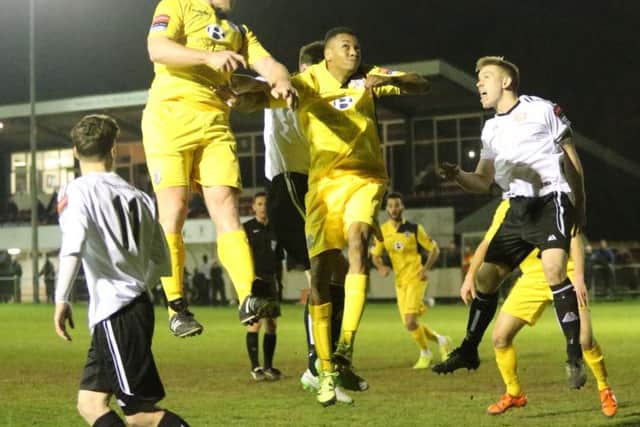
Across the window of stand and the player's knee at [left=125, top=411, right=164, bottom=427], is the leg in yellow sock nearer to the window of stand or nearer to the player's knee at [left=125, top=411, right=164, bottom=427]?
the player's knee at [left=125, top=411, right=164, bottom=427]

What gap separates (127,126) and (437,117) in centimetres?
1597

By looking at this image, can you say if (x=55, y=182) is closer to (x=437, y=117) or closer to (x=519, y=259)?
(x=437, y=117)

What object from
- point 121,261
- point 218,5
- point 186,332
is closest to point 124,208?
point 121,261

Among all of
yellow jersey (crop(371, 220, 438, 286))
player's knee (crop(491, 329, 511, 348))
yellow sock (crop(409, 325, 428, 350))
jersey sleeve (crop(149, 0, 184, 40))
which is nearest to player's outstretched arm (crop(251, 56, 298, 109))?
jersey sleeve (crop(149, 0, 184, 40))

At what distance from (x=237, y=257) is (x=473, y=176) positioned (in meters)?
2.30

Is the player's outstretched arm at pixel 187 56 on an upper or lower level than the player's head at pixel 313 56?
lower

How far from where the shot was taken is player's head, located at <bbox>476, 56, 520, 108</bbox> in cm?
836

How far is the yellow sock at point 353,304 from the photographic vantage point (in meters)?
8.07

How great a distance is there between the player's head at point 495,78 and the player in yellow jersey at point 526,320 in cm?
135

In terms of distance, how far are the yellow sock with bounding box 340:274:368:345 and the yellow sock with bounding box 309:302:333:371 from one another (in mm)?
158

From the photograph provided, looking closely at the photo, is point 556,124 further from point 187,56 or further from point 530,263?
point 187,56

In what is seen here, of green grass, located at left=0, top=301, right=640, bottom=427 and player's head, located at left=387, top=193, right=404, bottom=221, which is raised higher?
player's head, located at left=387, top=193, right=404, bottom=221

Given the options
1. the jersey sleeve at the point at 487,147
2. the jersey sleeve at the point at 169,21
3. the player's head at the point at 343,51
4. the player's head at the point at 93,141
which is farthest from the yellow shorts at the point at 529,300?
the player's head at the point at 93,141

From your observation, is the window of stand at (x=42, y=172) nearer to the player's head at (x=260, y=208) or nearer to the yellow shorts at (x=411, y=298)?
the yellow shorts at (x=411, y=298)
